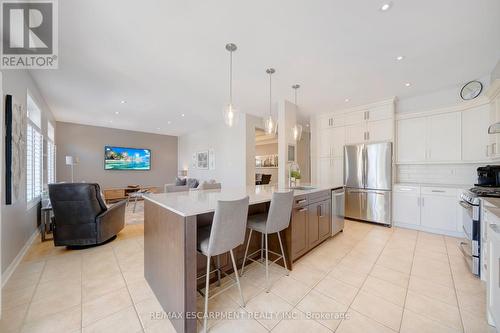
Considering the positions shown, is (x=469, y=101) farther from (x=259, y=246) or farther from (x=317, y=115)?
(x=259, y=246)

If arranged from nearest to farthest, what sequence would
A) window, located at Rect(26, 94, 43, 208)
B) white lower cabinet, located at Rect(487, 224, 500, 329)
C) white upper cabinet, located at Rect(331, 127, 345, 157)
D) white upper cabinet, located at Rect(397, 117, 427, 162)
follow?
white lower cabinet, located at Rect(487, 224, 500, 329)
window, located at Rect(26, 94, 43, 208)
white upper cabinet, located at Rect(397, 117, 427, 162)
white upper cabinet, located at Rect(331, 127, 345, 157)

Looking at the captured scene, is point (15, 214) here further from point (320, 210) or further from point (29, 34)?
point (320, 210)

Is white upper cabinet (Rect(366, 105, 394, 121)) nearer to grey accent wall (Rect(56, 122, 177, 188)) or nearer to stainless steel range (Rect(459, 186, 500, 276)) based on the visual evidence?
stainless steel range (Rect(459, 186, 500, 276))

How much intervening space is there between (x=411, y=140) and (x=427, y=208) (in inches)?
54.3

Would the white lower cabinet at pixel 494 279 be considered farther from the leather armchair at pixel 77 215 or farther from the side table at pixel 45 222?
the side table at pixel 45 222

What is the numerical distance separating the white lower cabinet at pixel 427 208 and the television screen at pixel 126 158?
8.36 m

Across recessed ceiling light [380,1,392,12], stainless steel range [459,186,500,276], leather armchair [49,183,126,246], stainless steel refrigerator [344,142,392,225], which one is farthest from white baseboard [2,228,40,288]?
stainless steel refrigerator [344,142,392,225]

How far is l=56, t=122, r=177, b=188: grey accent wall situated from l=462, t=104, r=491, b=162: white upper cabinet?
9.08m

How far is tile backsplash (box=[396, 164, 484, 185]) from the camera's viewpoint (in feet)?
11.8

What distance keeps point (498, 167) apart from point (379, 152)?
156 centimetres

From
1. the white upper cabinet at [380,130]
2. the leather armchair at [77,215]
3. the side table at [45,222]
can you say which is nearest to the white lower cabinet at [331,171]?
the white upper cabinet at [380,130]

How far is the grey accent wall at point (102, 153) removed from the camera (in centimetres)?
648

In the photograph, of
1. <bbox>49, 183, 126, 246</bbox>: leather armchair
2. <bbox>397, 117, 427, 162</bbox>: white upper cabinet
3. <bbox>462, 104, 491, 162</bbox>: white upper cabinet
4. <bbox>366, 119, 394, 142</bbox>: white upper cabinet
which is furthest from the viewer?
<bbox>366, 119, 394, 142</bbox>: white upper cabinet

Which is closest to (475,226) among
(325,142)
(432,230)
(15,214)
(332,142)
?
(432,230)
